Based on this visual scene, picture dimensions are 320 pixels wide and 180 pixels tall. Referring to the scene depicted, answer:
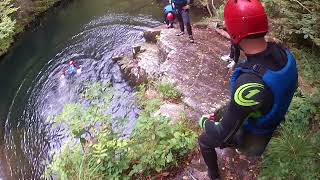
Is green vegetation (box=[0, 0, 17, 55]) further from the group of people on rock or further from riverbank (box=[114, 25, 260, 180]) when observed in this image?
the group of people on rock

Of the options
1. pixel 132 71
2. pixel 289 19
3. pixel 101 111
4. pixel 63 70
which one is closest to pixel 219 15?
pixel 132 71

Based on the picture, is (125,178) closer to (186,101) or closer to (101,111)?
(101,111)

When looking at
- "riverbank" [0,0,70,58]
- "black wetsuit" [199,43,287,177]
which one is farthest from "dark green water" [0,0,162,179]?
"black wetsuit" [199,43,287,177]

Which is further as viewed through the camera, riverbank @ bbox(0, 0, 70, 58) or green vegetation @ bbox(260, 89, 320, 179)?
riverbank @ bbox(0, 0, 70, 58)

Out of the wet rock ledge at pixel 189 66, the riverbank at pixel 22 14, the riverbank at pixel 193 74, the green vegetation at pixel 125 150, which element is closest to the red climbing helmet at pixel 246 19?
the green vegetation at pixel 125 150

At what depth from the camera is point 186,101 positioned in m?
8.69

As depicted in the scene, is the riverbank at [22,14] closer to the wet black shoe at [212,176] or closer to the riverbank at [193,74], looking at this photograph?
the riverbank at [193,74]

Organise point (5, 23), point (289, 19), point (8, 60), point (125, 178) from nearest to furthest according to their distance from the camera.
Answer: point (125, 178) → point (289, 19) → point (5, 23) → point (8, 60)

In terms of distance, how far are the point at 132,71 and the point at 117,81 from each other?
2.12 feet

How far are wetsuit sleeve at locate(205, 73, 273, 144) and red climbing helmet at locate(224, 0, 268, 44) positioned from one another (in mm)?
378

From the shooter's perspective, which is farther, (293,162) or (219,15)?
(219,15)

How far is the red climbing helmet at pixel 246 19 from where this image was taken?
3.13m

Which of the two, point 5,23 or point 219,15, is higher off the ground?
point 5,23

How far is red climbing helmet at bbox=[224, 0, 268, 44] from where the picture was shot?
3.13m
